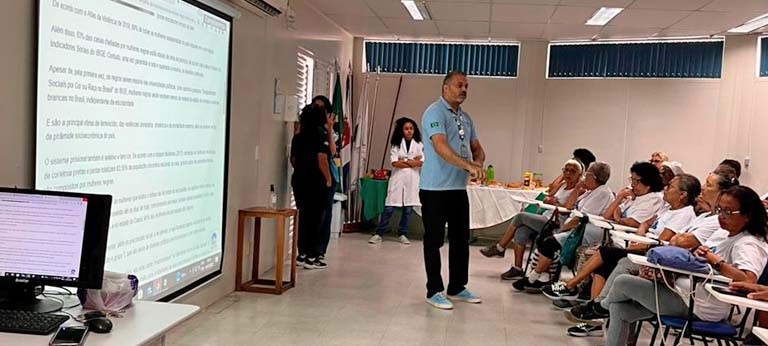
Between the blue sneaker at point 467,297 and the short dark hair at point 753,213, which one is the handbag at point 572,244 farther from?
the short dark hair at point 753,213

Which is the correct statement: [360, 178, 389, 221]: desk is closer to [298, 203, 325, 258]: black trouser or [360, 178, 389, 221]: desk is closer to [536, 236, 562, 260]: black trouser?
[298, 203, 325, 258]: black trouser

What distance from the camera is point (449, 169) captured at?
16.7 ft

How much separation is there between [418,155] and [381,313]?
12.4ft

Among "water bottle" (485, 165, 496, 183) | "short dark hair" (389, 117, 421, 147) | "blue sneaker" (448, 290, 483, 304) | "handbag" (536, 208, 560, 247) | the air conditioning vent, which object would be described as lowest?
"blue sneaker" (448, 290, 483, 304)

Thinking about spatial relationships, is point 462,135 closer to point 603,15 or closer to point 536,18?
point 536,18

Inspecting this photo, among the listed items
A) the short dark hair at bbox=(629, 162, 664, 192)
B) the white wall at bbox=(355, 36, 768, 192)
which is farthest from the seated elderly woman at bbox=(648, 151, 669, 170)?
the short dark hair at bbox=(629, 162, 664, 192)

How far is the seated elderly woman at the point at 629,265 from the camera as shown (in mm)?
4094

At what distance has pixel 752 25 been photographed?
7.42 meters

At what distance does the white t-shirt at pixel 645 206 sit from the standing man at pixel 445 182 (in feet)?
4.10

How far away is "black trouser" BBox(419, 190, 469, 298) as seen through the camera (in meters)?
5.14

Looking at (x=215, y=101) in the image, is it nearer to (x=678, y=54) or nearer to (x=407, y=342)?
(x=407, y=342)

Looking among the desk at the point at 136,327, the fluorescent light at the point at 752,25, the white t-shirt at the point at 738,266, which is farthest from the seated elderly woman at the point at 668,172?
the desk at the point at 136,327

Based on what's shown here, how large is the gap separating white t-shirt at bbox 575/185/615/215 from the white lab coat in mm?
2857

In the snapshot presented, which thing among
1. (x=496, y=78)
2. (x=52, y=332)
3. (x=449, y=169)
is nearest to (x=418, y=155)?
(x=496, y=78)
